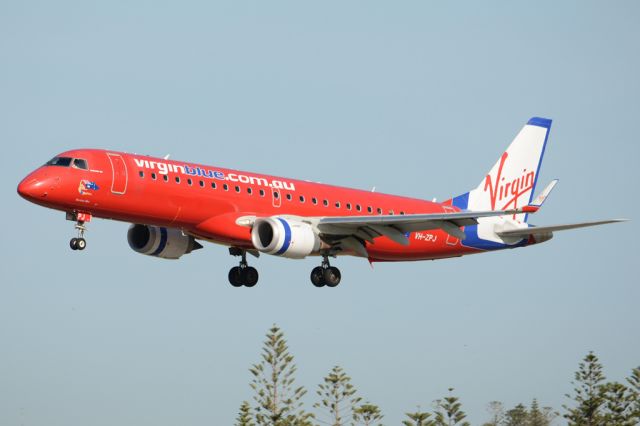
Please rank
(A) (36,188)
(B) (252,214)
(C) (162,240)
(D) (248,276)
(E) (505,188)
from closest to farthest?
(A) (36,188), (B) (252,214), (C) (162,240), (D) (248,276), (E) (505,188)

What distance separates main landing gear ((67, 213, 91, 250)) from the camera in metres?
46.5

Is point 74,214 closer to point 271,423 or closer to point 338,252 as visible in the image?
point 338,252

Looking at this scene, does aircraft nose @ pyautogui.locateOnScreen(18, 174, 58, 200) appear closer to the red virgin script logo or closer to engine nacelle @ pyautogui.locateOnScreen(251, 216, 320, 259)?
engine nacelle @ pyautogui.locateOnScreen(251, 216, 320, 259)

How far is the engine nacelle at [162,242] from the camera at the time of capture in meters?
52.7

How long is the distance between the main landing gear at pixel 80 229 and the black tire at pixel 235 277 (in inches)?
362

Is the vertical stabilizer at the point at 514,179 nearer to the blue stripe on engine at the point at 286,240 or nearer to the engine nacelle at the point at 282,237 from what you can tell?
the engine nacelle at the point at 282,237

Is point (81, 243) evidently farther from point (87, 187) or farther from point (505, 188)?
point (505, 188)

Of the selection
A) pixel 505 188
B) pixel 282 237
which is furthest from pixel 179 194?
pixel 505 188

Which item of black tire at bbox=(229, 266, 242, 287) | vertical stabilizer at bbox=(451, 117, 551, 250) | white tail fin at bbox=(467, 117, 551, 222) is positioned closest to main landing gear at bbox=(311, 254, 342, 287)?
black tire at bbox=(229, 266, 242, 287)

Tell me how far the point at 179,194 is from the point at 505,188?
19.1 metres

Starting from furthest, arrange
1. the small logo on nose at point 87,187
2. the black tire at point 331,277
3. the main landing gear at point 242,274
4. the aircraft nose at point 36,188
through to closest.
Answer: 1. the main landing gear at point 242,274
2. the black tire at point 331,277
3. the small logo on nose at point 87,187
4. the aircraft nose at point 36,188

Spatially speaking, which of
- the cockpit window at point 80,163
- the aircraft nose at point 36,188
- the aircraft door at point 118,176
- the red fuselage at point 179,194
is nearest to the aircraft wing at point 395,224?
the red fuselage at point 179,194

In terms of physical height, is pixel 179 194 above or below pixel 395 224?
below

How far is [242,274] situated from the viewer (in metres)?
54.0
